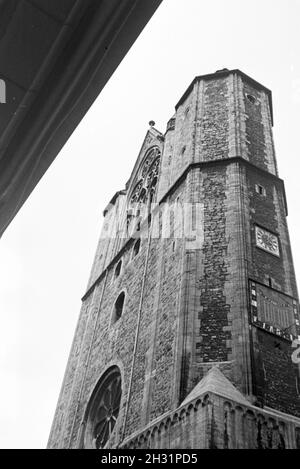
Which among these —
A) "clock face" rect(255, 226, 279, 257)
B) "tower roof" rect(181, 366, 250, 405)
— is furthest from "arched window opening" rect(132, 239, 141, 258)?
"tower roof" rect(181, 366, 250, 405)

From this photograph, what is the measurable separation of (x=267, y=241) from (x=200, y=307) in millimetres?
3009

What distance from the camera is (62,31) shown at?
231 cm

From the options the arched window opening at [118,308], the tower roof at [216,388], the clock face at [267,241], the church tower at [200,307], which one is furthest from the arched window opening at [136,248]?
the tower roof at [216,388]

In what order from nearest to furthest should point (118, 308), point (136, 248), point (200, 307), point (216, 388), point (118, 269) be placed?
point (216, 388) → point (200, 307) → point (118, 308) → point (136, 248) → point (118, 269)

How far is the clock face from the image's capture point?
12969mm

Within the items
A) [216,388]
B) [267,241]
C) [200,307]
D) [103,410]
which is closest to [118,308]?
[103,410]

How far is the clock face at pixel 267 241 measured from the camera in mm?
12969

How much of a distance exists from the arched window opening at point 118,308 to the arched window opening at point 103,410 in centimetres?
217

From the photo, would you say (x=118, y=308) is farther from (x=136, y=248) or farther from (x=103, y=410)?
(x=103, y=410)

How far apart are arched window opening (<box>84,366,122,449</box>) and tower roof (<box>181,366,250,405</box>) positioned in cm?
398

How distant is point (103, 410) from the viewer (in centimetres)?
1391

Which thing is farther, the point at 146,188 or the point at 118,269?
the point at 146,188

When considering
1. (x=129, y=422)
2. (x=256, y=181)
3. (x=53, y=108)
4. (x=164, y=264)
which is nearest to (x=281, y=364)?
(x=129, y=422)
